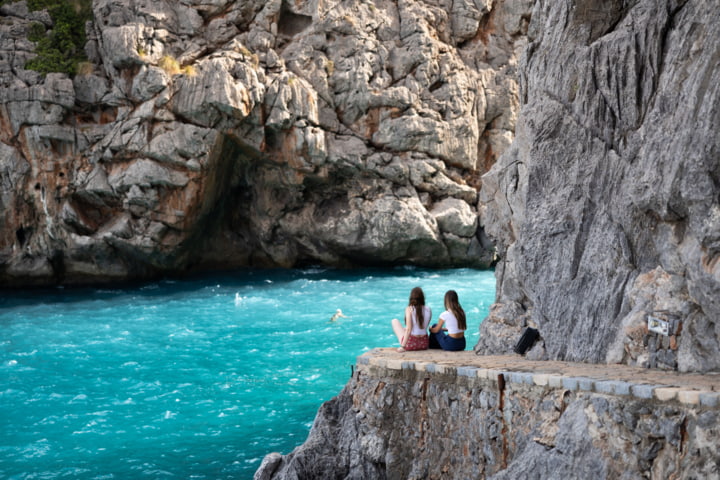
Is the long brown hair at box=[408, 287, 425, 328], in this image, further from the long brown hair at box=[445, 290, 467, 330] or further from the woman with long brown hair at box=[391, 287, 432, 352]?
the long brown hair at box=[445, 290, 467, 330]

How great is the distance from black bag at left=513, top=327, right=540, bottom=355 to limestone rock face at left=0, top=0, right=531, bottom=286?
1919 cm

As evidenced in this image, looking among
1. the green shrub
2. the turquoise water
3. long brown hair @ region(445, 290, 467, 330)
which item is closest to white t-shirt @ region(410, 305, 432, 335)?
long brown hair @ region(445, 290, 467, 330)

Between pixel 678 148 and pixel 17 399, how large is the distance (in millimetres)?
14285

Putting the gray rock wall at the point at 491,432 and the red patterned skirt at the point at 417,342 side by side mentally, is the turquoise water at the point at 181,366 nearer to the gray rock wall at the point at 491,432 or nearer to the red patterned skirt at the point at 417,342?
the gray rock wall at the point at 491,432

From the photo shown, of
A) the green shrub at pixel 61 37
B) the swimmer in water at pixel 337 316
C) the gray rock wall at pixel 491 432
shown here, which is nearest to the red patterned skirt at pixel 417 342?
the gray rock wall at pixel 491 432

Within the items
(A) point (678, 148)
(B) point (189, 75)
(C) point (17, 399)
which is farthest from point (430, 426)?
(B) point (189, 75)

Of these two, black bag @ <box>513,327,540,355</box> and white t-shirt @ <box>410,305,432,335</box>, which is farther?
white t-shirt @ <box>410,305,432,335</box>

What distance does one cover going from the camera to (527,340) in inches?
321

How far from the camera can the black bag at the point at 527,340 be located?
8125mm

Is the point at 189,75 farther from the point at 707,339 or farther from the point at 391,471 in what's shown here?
the point at 707,339

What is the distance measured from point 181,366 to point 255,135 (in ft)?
42.3

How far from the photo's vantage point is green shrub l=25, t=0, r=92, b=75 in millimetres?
25969

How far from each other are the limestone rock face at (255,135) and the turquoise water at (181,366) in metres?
2.57

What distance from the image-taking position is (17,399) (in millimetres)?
13641
